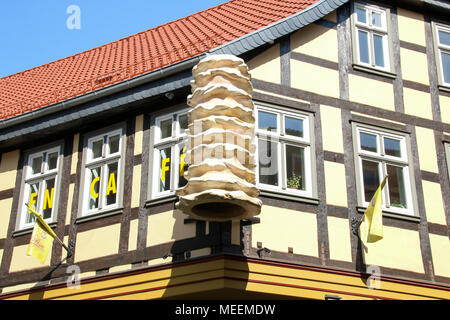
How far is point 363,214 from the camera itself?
11141 millimetres

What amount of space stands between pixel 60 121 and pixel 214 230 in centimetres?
378

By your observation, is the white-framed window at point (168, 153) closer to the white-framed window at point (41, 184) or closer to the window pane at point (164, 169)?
the window pane at point (164, 169)

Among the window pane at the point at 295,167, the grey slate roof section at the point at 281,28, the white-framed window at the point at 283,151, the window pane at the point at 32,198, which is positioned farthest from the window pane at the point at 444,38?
the window pane at the point at 32,198

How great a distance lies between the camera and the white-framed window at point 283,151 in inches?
427

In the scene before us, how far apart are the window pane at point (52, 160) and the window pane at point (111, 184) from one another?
1267 mm

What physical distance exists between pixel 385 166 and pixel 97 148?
4674mm

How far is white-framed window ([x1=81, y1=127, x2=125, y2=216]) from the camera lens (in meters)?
11.6

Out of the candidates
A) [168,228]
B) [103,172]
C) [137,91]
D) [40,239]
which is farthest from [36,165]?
[168,228]

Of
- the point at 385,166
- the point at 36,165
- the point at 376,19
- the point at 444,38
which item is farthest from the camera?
the point at 444,38

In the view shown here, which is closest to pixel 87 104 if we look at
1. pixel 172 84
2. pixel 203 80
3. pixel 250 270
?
pixel 172 84

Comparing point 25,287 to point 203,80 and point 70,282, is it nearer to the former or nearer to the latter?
point 70,282

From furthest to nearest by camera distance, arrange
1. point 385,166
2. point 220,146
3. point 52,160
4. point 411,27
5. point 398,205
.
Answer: point 411,27, point 52,160, point 385,166, point 398,205, point 220,146

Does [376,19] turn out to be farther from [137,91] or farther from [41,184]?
[41,184]

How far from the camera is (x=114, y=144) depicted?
12.0 meters
